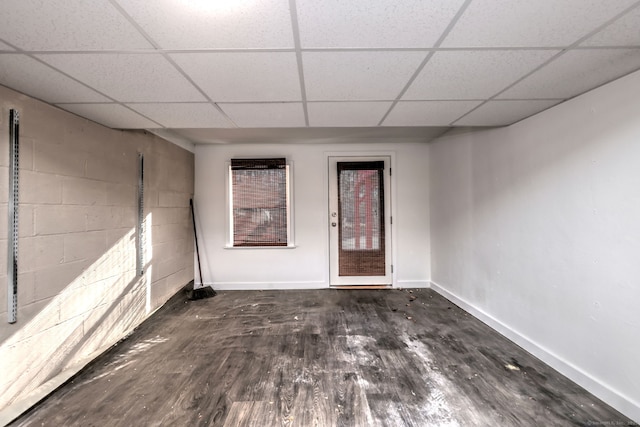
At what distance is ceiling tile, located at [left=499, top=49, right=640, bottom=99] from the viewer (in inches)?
53.0

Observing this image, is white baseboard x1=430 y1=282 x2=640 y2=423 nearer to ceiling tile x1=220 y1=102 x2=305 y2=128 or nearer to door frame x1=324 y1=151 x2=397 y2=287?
door frame x1=324 y1=151 x2=397 y2=287

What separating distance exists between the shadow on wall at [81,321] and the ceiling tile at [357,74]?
2.37 m

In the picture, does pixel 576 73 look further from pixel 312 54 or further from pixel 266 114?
pixel 266 114

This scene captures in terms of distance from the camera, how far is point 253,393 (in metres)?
1.75

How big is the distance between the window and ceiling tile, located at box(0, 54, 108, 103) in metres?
2.19

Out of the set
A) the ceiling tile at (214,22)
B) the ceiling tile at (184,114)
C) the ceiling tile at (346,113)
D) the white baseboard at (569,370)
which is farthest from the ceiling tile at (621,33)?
the ceiling tile at (184,114)

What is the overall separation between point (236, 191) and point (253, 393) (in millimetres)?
2853

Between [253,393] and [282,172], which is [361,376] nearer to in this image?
[253,393]


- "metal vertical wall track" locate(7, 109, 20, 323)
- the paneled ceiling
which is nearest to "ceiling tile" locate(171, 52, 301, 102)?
the paneled ceiling

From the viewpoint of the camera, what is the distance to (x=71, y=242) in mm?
1986

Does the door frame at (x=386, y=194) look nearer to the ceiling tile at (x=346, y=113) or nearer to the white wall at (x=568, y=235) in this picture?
the white wall at (x=568, y=235)

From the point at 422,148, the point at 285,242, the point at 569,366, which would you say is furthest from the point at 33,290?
the point at 422,148

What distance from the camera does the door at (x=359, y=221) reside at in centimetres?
399

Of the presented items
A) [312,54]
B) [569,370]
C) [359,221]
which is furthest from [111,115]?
[569,370]
